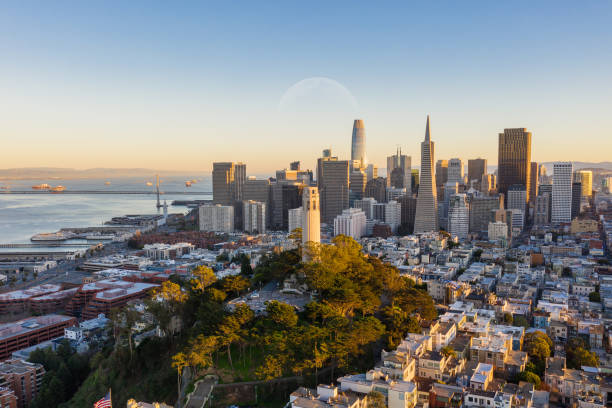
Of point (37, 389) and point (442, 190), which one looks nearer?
point (37, 389)

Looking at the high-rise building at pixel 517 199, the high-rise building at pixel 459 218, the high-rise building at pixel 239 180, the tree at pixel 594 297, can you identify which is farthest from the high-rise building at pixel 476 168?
the tree at pixel 594 297

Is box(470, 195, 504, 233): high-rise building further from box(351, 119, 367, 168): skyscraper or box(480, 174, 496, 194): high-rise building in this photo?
box(351, 119, 367, 168): skyscraper

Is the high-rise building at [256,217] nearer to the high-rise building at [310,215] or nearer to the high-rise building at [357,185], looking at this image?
the high-rise building at [357,185]

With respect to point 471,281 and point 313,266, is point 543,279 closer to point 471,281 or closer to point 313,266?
point 471,281

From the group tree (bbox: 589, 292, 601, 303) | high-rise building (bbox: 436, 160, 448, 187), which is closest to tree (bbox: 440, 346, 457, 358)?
tree (bbox: 589, 292, 601, 303)

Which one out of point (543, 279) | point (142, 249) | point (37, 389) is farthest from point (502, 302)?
point (142, 249)

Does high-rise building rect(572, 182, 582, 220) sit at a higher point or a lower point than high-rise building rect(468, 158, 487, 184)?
lower
